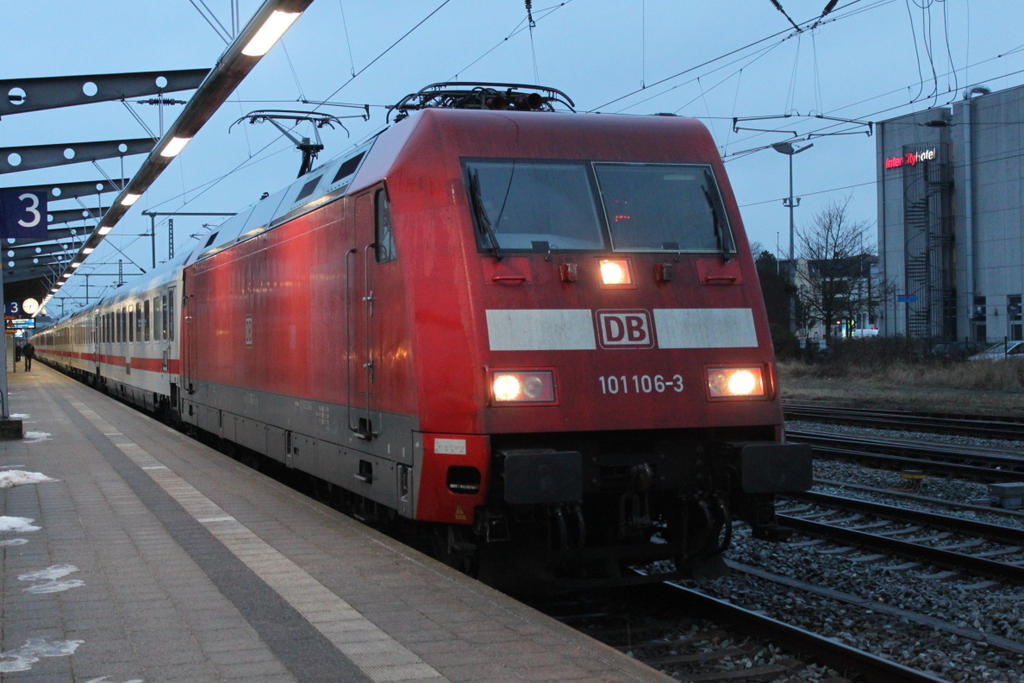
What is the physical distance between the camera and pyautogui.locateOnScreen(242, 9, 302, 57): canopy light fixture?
8.61 m

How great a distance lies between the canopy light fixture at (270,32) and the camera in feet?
28.2

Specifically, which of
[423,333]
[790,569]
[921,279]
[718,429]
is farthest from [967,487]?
[921,279]

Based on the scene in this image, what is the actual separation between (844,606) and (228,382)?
8296 mm

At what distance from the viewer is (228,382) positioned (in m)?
12.9

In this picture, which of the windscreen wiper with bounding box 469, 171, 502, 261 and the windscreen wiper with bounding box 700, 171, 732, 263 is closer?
the windscreen wiper with bounding box 469, 171, 502, 261

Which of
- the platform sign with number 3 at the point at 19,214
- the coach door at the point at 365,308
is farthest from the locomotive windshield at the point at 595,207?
the platform sign with number 3 at the point at 19,214

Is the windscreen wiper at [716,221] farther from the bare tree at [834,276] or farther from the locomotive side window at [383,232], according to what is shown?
the bare tree at [834,276]

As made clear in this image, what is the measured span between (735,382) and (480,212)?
6.62ft

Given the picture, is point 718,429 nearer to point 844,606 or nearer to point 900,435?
point 844,606

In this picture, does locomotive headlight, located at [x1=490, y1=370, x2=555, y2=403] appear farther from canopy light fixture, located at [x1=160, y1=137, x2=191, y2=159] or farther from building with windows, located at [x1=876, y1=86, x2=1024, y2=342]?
building with windows, located at [x1=876, y1=86, x2=1024, y2=342]

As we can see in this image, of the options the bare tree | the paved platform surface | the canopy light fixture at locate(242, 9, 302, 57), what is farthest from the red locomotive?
the bare tree

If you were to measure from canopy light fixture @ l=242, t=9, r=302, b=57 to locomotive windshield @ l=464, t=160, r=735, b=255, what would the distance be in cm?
276

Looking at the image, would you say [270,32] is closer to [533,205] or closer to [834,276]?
[533,205]

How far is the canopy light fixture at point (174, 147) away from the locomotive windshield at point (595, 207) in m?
8.27
